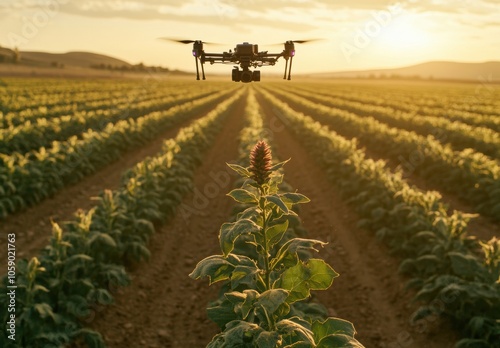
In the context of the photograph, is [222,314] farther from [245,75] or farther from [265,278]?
[245,75]

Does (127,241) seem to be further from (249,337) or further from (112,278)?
(249,337)

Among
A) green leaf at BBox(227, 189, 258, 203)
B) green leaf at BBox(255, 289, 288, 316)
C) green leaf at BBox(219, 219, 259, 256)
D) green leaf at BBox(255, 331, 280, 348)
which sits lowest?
green leaf at BBox(255, 331, 280, 348)

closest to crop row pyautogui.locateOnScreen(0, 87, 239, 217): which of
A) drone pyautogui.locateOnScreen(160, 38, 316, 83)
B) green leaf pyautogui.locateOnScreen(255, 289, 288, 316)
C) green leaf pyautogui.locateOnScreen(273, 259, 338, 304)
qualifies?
drone pyautogui.locateOnScreen(160, 38, 316, 83)

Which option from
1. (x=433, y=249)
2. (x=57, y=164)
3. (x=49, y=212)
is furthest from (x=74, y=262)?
(x=57, y=164)

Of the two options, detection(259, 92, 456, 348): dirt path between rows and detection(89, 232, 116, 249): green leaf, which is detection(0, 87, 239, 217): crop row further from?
detection(259, 92, 456, 348): dirt path between rows

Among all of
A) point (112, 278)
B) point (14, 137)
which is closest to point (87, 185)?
point (14, 137)

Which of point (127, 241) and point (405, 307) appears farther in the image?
point (127, 241)
